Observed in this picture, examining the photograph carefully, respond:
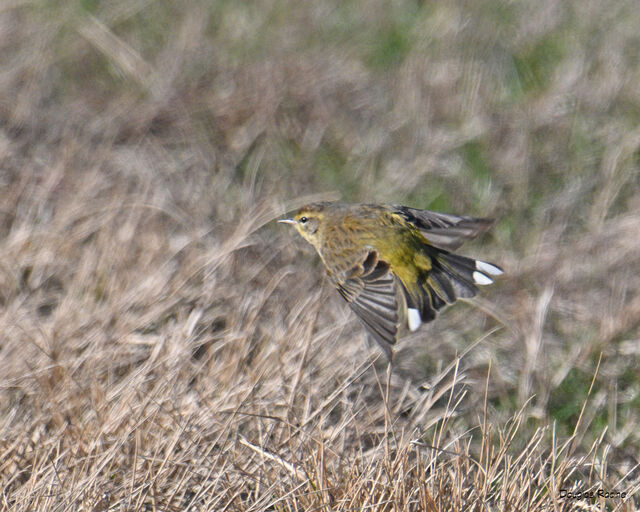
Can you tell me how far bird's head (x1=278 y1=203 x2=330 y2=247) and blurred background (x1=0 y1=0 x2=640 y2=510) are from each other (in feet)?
1.03

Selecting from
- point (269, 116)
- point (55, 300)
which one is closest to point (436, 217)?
point (55, 300)

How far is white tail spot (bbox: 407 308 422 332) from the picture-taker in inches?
169

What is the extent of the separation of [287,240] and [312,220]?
90 cm

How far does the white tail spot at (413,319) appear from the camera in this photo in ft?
14.1

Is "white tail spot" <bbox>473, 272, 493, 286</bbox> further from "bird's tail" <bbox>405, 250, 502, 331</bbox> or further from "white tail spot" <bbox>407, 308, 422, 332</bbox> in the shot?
"white tail spot" <bbox>407, 308, 422, 332</bbox>

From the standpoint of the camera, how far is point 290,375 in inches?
170

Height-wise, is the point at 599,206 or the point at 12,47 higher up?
the point at 12,47

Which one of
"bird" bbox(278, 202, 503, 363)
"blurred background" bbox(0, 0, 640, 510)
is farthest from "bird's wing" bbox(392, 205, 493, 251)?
"blurred background" bbox(0, 0, 640, 510)

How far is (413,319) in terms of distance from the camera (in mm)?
4332

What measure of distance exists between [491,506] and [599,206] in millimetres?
3425

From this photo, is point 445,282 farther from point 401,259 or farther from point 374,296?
point 374,296

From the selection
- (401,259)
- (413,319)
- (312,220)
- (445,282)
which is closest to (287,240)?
(312,220)

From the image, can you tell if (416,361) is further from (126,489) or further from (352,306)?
(126,489)

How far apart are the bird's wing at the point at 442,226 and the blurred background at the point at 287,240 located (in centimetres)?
57
